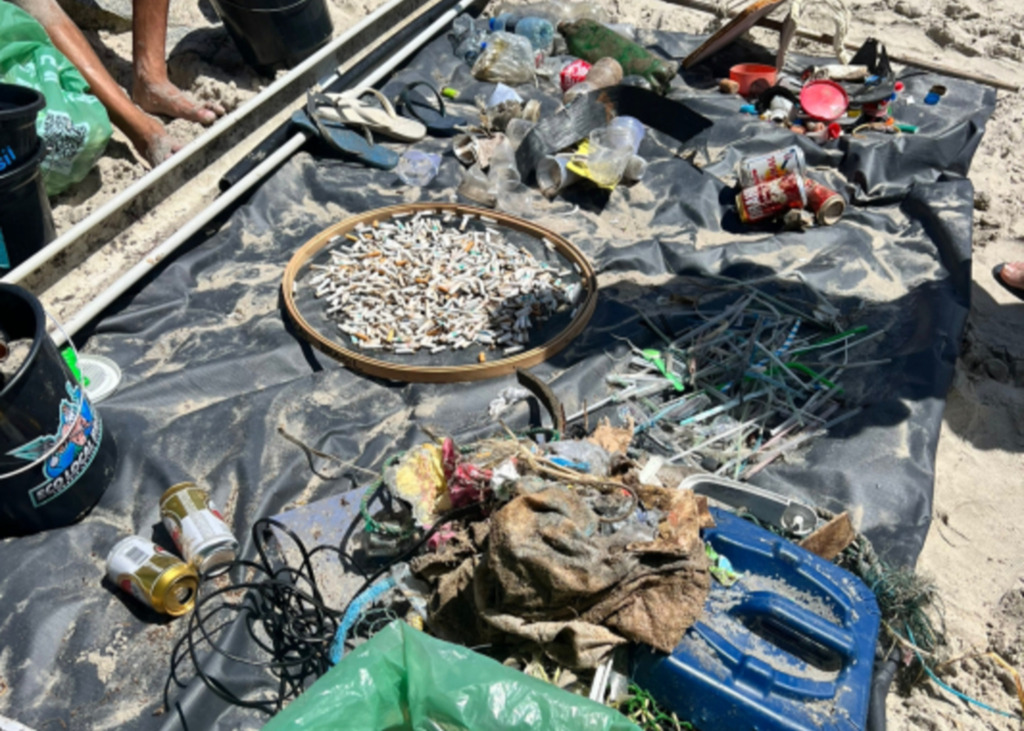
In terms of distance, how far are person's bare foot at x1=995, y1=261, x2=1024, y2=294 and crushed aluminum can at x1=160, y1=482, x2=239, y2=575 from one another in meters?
3.83

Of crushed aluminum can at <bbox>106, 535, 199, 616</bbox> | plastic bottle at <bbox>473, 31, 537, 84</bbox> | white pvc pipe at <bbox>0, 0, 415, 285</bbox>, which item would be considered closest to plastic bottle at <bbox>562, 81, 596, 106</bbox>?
plastic bottle at <bbox>473, 31, 537, 84</bbox>

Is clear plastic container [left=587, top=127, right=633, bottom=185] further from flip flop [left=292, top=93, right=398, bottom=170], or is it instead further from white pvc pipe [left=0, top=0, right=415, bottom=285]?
white pvc pipe [left=0, top=0, right=415, bottom=285]

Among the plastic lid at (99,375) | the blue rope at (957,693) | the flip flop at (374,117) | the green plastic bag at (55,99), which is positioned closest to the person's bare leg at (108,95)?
the green plastic bag at (55,99)

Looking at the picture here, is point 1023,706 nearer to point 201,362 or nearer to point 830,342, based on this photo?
point 830,342

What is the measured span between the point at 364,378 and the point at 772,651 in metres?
1.92

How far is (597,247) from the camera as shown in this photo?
4.13 meters

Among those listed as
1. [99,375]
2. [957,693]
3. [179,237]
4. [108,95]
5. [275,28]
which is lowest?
[957,693]

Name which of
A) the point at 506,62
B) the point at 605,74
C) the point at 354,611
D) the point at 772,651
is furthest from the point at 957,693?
the point at 506,62

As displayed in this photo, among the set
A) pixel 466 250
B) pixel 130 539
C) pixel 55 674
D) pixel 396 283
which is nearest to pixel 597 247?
pixel 466 250

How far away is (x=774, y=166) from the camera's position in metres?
4.28

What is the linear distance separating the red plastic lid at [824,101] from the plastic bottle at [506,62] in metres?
1.83

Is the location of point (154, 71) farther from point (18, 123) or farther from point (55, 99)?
point (18, 123)

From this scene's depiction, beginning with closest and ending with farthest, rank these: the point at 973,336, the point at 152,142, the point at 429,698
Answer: the point at 429,698, the point at 973,336, the point at 152,142

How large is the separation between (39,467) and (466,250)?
212 cm
